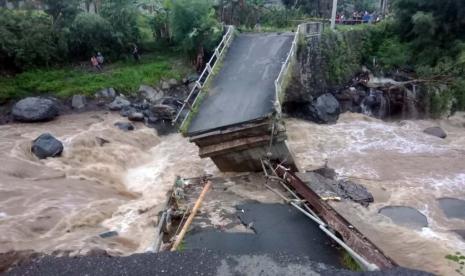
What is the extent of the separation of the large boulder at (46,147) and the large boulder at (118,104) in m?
5.05

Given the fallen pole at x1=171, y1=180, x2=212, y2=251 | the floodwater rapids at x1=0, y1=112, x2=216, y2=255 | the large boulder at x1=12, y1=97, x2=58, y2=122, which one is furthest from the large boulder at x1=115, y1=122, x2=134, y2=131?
the fallen pole at x1=171, y1=180, x2=212, y2=251

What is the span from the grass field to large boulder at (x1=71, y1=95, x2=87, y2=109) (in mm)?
302

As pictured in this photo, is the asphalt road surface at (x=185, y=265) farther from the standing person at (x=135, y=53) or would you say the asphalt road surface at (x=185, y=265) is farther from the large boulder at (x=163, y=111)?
the standing person at (x=135, y=53)

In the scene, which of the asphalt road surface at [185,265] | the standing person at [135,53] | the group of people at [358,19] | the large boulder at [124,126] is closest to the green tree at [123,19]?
the standing person at [135,53]

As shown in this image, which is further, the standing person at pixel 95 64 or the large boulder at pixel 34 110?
the standing person at pixel 95 64

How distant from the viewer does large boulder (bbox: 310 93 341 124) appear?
879 inches

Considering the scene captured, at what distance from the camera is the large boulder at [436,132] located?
67.9 ft

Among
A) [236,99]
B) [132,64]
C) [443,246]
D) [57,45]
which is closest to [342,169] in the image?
[236,99]

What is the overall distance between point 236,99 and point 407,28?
16.9 m

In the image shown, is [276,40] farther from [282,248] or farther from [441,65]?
[282,248]

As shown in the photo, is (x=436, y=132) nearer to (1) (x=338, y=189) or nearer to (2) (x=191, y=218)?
(1) (x=338, y=189)

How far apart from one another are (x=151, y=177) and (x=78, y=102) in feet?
25.4

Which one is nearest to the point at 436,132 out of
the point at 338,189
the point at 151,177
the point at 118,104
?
the point at 338,189

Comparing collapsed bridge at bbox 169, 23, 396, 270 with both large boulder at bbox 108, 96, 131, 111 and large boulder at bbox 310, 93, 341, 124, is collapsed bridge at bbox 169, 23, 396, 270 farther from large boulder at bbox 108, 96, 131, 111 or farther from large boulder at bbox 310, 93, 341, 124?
large boulder at bbox 108, 96, 131, 111
